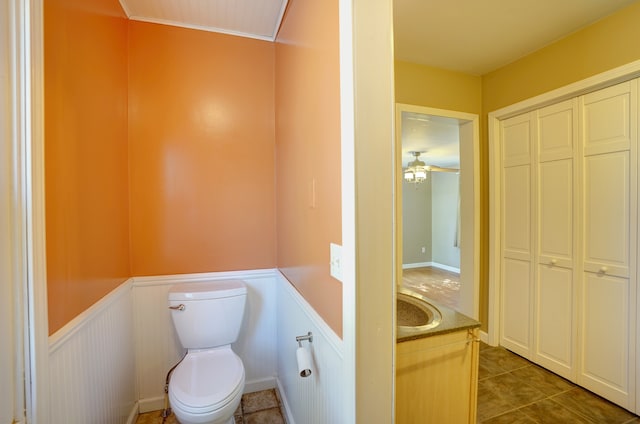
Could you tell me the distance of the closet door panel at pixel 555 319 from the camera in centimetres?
199

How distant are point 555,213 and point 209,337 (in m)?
2.68

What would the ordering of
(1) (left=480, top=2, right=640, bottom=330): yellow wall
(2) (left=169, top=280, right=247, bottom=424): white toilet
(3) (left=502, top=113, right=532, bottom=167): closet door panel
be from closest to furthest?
(2) (left=169, top=280, right=247, bottom=424): white toilet, (1) (left=480, top=2, right=640, bottom=330): yellow wall, (3) (left=502, top=113, right=532, bottom=167): closet door panel

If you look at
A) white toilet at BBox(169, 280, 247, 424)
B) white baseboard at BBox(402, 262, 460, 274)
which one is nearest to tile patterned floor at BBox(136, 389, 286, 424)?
white toilet at BBox(169, 280, 247, 424)

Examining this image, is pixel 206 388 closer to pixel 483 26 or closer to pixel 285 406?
pixel 285 406

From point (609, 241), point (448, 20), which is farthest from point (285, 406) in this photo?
point (448, 20)

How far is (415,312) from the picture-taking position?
1.43m

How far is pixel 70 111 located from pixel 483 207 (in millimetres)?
3015

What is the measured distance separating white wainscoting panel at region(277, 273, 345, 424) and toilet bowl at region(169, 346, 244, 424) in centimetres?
32

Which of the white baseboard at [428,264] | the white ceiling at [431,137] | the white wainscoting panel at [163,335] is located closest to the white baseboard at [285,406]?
the white wainscoting panel at [163,335]

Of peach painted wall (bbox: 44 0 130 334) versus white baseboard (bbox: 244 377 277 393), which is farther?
white baseboard (bbox: 244 377 277 393)

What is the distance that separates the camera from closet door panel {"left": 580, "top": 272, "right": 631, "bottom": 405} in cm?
171

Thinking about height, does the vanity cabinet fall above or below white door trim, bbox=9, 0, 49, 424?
below

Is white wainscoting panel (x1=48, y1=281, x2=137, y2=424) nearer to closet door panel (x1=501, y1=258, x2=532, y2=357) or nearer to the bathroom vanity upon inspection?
the bathroom vanity

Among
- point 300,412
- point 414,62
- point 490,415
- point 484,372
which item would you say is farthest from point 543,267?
point 300,412
